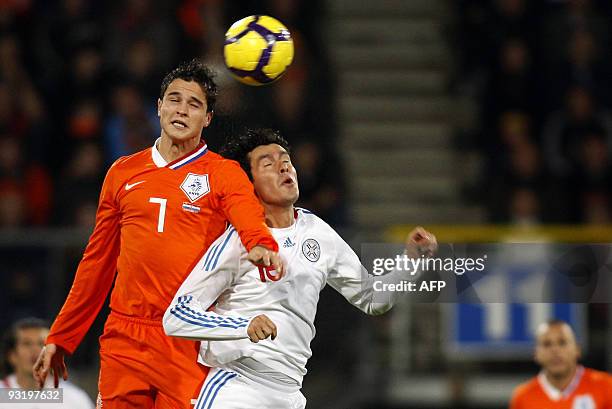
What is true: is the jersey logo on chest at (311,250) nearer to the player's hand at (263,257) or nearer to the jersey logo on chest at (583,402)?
the player's hand at (263,257)

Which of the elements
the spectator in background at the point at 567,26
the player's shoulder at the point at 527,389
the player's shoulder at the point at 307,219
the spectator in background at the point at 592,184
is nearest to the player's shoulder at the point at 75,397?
the player's shoulder at the point at 307,219

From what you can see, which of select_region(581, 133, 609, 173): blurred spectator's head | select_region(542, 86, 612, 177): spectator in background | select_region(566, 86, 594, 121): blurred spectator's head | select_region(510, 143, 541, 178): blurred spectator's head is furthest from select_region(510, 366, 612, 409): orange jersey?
select_region(566, 86, 594, 121): blurred spectator's head

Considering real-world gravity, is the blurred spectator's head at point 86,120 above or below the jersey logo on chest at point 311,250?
above

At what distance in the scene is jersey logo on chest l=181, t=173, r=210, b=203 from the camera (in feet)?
16.1

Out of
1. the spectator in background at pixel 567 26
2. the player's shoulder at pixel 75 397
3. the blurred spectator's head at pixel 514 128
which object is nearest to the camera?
the player's shoulder at pixel 75 397

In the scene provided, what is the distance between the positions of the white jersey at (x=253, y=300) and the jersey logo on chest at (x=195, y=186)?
18 cm

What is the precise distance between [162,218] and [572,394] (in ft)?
12.1

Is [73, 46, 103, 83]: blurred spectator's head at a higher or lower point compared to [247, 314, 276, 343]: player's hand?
higher

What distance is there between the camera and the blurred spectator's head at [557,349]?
737 centimetres

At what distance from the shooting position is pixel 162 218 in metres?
4.88

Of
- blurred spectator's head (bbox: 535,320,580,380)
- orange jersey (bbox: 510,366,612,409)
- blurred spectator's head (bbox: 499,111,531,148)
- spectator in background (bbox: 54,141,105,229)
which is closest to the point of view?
blurred spectator's head (bbox: 535,320,580,380)

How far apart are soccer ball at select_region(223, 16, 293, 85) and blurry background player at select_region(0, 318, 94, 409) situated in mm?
1793

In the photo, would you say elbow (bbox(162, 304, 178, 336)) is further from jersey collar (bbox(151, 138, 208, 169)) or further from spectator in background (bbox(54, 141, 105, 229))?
spectator in background (bbox(54, 141, 105, 229))

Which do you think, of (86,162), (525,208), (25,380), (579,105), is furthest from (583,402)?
(86,162)
